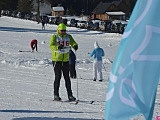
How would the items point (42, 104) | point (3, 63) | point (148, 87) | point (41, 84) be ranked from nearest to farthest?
point (148, 87) → point (42, 104) → point (41, 84) → point (3, 63)

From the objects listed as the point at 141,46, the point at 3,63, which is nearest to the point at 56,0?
the point at 3,63

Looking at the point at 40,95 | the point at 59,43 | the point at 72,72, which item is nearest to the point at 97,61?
the point at 72,72

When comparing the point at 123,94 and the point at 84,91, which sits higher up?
the point at 123,94

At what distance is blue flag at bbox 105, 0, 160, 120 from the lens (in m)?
4.00

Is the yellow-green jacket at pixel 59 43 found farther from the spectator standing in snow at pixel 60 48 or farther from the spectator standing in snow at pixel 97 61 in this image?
the spectator standing in snow at pixel 97 61

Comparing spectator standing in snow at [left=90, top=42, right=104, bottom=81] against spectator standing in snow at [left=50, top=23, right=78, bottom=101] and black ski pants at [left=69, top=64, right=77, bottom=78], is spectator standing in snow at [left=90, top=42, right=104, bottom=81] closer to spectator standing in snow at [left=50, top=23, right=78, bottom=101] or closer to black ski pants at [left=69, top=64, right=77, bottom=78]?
black ski pants at [left=69, top=64, right=77, bottom=78]

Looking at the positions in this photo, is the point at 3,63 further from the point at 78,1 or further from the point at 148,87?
the point at 78,1

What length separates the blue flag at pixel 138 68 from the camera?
4004 mm

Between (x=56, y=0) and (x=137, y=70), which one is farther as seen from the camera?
(x=56, y=0)

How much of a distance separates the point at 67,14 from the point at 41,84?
8703cm

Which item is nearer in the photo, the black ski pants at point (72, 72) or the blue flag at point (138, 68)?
the blue flag at point (138, 68)

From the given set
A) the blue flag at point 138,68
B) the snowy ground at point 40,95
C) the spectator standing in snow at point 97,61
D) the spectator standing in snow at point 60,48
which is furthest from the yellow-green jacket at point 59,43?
the spectator standing in snow at point 97,61

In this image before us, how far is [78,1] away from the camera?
10162 cm

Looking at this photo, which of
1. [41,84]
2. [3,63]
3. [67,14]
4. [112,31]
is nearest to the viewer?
[41,84]
